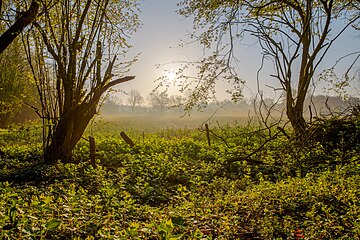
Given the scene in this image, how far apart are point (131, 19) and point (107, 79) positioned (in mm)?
3005

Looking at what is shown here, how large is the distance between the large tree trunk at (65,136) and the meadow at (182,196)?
1.35ft

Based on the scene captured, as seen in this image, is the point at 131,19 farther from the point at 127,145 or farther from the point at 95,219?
the point at 95,219

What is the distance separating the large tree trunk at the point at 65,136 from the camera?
980 cm

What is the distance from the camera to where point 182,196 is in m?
6.23

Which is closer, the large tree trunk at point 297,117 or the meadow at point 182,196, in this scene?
the meadow at point 182,196

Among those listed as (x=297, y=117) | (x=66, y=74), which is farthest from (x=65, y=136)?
(x=297, y=117)

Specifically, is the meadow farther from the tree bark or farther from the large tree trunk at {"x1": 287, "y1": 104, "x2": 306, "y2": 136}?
the tree bark

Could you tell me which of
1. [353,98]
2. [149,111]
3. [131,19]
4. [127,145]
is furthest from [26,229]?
[149,111]

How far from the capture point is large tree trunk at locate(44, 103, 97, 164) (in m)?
9.80

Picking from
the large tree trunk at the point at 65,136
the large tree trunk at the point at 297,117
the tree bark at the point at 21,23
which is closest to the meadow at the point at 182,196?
the large tree trunk at the point at 65,136

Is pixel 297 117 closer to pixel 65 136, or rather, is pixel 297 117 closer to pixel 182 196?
pixel 182 196

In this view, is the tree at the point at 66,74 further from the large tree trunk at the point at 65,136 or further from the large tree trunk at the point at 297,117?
the large tree trunk at the point at 297,117

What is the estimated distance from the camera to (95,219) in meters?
3.65

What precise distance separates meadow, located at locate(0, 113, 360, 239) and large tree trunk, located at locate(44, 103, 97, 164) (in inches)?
16.2
